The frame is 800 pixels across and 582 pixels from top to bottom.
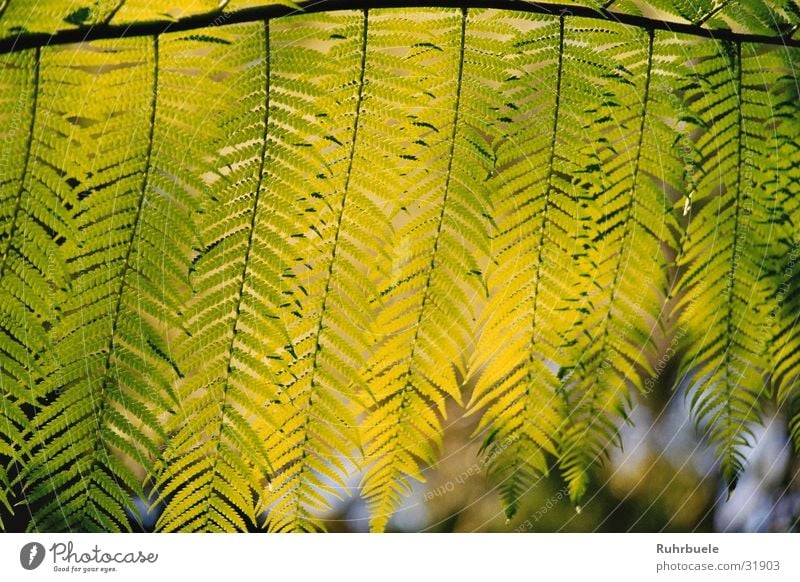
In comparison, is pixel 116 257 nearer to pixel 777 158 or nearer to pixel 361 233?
pixel 361 233

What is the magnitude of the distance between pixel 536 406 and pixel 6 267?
755 mm

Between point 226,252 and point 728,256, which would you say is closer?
point 226,252

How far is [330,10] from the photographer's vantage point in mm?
917

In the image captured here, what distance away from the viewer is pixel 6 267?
844mm

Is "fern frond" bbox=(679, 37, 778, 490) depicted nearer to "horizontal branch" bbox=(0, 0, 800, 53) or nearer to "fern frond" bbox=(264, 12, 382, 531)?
"horizontal branch" bbox=(0, 0, 800, 53)
